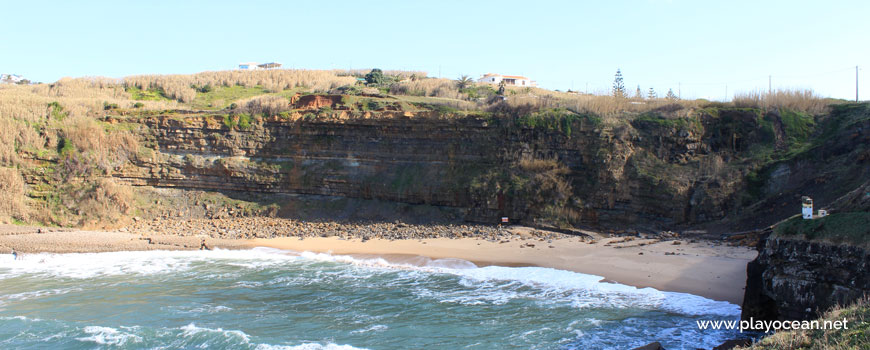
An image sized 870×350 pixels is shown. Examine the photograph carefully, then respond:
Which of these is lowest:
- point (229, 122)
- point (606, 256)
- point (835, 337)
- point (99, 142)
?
point (606, 256)

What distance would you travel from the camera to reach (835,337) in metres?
5.92

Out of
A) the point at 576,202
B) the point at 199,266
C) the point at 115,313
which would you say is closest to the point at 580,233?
the point at 576,202

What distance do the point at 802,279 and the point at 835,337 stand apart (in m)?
3.60

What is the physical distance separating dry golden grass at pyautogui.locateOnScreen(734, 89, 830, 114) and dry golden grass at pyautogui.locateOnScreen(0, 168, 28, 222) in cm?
3078

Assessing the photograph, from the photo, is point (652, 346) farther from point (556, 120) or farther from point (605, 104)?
point (605, 104)

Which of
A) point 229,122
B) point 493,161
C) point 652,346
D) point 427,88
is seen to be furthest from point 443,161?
point 652,346

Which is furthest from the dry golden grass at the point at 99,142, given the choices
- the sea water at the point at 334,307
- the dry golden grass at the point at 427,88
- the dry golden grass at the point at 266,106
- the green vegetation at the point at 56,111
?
the dry golden grass at the point at 427,88

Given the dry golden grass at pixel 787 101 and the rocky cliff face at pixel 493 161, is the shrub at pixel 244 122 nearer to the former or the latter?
the rocky cliff face at pixel 493 161

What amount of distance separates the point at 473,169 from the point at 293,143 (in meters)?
9.13

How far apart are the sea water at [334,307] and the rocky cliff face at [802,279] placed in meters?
0.99

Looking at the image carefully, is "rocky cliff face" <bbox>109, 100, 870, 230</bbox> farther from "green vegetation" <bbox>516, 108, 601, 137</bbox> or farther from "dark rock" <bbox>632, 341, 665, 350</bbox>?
"dark rock" <bbox>632, 341, 665, 350</bbox>

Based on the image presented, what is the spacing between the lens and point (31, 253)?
60.2 feet

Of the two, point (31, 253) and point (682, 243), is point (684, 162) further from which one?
point (31, 253)

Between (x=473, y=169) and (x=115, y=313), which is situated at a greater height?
A: (x=473, y=169)
